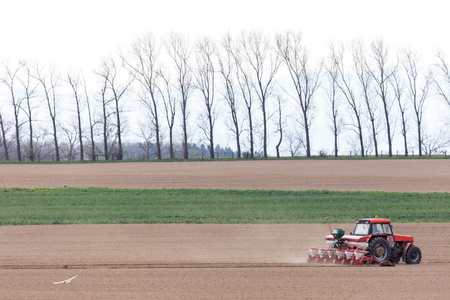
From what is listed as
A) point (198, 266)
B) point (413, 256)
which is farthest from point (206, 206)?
point (413, 256)

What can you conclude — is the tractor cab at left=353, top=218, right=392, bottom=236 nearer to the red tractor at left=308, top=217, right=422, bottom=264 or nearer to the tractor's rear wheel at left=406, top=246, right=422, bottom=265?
the red tractor at left=308, top=217, right=422, bottom=264

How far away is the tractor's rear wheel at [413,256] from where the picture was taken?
1639 centimetres

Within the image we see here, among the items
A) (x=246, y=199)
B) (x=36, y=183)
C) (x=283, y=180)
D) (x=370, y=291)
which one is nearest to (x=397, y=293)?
(x=370, y=291)

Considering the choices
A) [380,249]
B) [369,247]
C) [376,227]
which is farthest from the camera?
[376,227]

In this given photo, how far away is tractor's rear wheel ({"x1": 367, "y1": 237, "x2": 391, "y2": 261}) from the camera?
15914 millimetres

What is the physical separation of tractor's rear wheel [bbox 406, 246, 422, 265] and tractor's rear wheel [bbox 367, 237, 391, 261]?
2.48 feet

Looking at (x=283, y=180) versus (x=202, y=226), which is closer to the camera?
(x=202, y=226)

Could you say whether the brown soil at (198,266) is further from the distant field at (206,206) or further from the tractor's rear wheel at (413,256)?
the distant field at (206,206)

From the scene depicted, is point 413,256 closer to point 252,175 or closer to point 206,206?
point 206,206

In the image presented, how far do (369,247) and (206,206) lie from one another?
63.8ft

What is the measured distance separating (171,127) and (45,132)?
19656 millimetres

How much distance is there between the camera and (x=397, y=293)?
496 inches

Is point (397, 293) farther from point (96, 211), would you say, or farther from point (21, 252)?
point (96, 211)

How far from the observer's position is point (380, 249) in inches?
632
